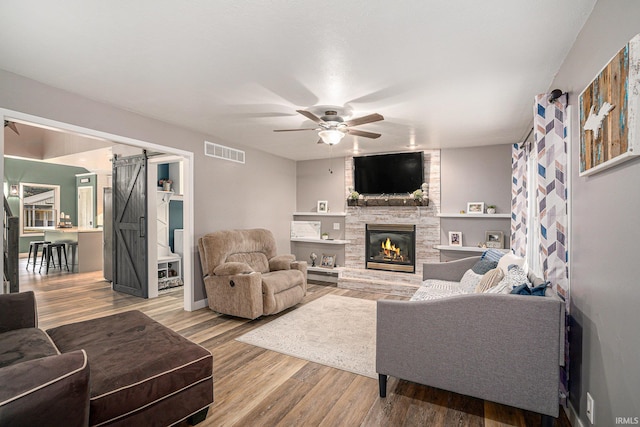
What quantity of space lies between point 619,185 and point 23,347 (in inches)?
128

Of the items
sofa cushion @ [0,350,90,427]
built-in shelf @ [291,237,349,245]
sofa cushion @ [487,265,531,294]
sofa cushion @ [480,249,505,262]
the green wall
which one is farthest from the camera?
the green wall

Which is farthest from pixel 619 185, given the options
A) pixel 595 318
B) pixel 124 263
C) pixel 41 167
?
pixel 41 167

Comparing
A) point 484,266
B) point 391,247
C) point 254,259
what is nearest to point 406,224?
point 391,247

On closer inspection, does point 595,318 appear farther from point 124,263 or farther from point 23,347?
point 124,263

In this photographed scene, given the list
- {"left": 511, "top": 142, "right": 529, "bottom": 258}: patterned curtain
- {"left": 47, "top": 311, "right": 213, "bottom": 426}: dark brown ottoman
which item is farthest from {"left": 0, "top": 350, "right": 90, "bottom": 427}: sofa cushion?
{"left": 511, "top": 142, "right": 529, "bottom": 258}: patterned curtain

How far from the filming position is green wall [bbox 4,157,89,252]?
27.9 ft

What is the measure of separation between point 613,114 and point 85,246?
8.66m

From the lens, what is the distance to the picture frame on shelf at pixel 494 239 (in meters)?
4.96

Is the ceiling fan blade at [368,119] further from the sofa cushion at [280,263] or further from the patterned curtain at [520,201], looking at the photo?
the sofa cushion at [280,263]

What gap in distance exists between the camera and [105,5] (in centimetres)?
176

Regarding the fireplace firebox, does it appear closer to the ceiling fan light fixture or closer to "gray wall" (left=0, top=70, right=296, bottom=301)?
"gray wall" (left=0, top=70, right=296, bottom=301)

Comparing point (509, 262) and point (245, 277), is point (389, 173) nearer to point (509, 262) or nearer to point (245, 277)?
point (509, 262)

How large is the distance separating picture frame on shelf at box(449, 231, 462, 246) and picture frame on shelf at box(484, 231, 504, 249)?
394 mm

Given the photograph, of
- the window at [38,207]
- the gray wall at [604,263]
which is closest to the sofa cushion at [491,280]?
the gray wall at [604,263]
